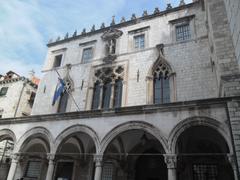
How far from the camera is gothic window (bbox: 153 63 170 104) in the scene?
1312cm

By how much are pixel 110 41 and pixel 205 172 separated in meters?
11.1

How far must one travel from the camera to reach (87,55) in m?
17.6

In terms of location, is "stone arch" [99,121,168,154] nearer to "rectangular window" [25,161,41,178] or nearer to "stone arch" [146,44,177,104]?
"stone arch" [146,44,177,104]

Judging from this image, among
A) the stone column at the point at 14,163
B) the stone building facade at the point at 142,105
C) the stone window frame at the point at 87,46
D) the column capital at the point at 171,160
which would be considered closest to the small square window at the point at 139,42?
the stone building facade at the point at 142,105

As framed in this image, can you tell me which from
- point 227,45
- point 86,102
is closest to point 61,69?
point 86,102

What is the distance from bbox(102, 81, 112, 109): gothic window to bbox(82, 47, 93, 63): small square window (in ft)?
9.97

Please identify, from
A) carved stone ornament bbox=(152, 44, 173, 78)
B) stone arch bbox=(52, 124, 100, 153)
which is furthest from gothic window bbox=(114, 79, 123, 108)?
stone arch bbox=(52, 124, 100, 153)

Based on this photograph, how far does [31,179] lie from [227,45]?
46.3ft

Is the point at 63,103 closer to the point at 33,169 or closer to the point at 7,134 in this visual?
the point at 7,134

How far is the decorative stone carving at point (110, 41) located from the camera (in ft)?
52.3

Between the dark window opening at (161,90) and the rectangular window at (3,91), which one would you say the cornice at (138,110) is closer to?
the dark window opening at (161,90)

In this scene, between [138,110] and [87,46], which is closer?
[138,110]

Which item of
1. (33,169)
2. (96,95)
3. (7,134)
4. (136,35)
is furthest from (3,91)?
(136,35)

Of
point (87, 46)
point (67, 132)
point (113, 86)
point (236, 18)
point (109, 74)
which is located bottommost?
point (67, 132)
